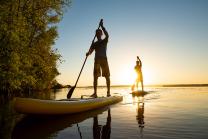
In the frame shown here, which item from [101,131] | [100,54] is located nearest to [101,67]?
[100,54]

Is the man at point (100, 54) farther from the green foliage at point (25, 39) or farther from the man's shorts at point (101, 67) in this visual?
the green foliage at point (25, 39)

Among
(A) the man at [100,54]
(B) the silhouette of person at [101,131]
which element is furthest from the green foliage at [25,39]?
(B) the silhouette of person at [101,131]

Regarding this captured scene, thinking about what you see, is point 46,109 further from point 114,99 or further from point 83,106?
point 114,99

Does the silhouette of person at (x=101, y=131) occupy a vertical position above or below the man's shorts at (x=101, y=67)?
below

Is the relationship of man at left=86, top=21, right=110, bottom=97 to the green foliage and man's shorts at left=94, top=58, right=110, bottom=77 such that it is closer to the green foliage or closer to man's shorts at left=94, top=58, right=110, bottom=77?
man's shorts at left=94, top=58, right=110, bottom=77

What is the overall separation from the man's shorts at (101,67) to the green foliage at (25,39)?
7223 mm

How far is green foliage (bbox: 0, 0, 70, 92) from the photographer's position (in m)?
19.9

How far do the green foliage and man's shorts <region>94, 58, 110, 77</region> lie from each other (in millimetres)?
7223

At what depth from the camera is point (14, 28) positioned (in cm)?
2023

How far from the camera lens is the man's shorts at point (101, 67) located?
15.2 metres

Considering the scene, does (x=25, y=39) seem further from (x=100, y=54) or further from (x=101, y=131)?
(x=101, y=131)

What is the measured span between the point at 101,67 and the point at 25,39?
9.21 m

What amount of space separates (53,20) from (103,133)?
23434 mm

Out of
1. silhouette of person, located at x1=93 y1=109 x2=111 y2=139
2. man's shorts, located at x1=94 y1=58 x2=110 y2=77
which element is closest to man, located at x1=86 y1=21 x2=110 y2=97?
man's shorts, located at x1=94 y1=58 x2=110 y2=77
